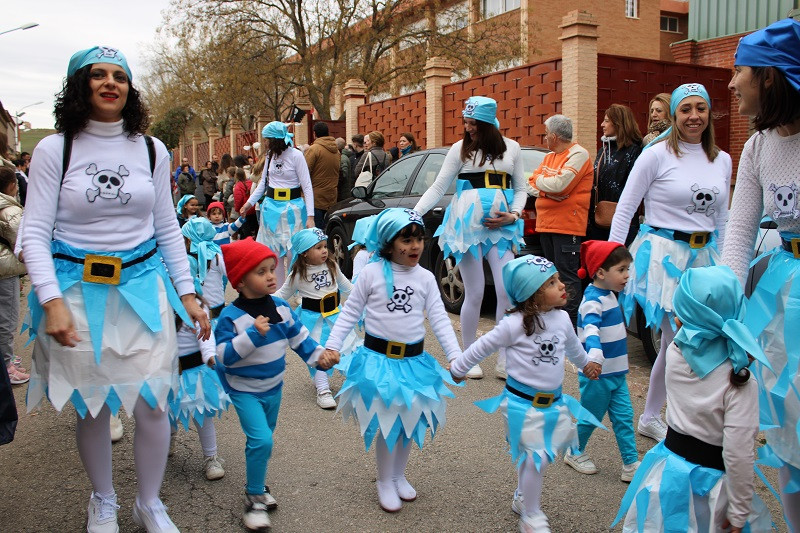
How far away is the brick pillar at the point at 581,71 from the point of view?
1266cm

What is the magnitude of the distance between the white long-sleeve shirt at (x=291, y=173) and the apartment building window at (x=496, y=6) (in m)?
24.9

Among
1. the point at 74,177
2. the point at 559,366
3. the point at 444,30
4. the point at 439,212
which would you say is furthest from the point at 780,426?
the point at 444,30

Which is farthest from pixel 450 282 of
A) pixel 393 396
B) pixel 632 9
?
pixel 632 9

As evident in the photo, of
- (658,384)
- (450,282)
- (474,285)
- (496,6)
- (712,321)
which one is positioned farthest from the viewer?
(496,6)

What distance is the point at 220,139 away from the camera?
1495 inches

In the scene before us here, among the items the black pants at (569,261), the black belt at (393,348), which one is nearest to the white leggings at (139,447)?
the black belt at (393,348)

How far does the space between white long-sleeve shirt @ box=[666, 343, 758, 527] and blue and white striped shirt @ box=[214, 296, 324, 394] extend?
5.54 feet

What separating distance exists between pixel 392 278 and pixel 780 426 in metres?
1.86

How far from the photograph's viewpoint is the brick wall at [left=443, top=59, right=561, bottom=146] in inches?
530

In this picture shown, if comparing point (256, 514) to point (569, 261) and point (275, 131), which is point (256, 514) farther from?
point (275, 131)

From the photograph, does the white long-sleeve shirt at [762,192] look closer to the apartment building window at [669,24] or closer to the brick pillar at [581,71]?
the brick pillar at [581,71]

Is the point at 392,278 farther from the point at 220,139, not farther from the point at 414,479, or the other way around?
the point at 220,139

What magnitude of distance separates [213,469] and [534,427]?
5.82ft

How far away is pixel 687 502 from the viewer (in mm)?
2672
